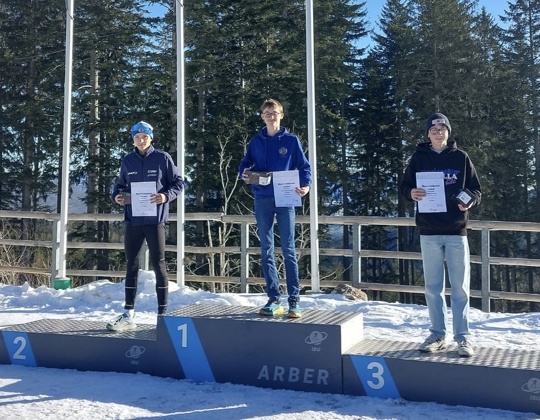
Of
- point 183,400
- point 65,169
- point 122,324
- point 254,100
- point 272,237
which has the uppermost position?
point 254,100

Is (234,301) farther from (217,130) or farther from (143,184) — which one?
(217,130)

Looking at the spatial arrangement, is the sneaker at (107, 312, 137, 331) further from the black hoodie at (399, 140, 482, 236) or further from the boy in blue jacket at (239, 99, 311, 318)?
the black hoodie at (399, 140, 482, 236)

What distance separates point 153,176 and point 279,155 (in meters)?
1.16

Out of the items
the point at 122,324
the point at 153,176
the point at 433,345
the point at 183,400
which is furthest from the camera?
the point at 153,176

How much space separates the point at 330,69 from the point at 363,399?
20.1 meters

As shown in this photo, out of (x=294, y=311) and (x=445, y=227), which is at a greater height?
(x=445, y=227)

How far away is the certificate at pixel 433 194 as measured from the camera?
3.78 metres

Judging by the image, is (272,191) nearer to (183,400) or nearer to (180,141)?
(183,400)

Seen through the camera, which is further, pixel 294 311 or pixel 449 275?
pixel 294 311

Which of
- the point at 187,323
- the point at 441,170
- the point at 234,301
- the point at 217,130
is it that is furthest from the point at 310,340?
the point at 217,130

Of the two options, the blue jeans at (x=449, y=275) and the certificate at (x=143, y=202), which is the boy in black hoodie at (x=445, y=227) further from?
the certificate at (x=143, y=202)

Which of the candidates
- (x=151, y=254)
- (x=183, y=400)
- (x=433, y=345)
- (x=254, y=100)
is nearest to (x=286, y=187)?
(x=151, y=254)

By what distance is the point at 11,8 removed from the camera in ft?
75.3

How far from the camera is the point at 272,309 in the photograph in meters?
4.06
